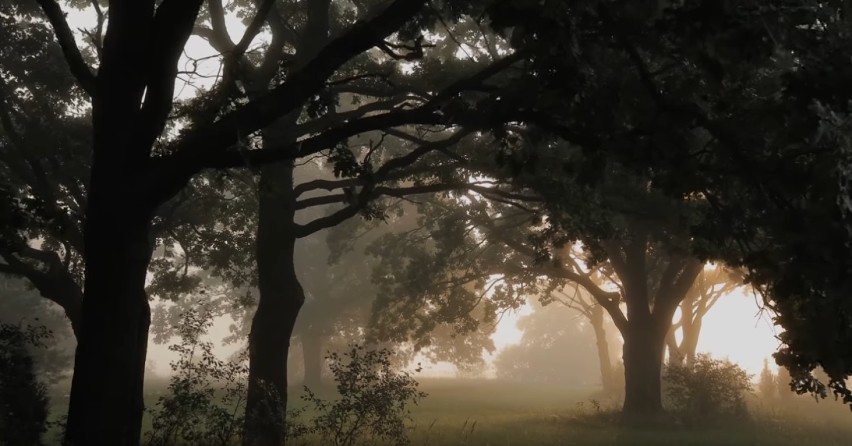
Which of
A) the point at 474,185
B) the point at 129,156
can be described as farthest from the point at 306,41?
the point at 129,156

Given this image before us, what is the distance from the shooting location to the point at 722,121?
20.3 ft

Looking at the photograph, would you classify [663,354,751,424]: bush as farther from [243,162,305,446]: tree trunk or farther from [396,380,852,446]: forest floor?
[243,162,305,446]: tree trunk

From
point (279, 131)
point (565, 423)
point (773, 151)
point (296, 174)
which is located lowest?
point (565, 423)

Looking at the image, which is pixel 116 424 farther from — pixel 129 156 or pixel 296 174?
pixel 296 174

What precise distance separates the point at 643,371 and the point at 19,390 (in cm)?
1951

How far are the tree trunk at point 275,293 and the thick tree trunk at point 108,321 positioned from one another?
6.40 m

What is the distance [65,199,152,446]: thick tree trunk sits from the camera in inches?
301

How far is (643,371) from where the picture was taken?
24359 mm

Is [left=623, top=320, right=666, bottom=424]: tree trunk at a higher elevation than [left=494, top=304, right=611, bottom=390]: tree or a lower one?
lower

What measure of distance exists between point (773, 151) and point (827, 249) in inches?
51.8

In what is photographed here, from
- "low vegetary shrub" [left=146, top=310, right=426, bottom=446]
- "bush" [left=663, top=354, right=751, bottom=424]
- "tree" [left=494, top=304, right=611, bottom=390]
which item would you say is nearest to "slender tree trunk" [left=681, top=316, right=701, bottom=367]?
"bush" [left=663, top=354, right=751, bottom=424]

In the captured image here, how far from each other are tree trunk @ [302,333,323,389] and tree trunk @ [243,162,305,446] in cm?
3419

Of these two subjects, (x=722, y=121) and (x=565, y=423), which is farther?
(x=565, y=423)

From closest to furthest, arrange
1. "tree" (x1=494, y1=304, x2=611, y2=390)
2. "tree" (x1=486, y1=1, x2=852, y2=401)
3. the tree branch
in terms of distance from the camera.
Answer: "tree" (x1=486, y1=1, x2=852, y2=401)
the tree branch
"tree" (x1=494, y1=304, x2=611, y2=390)
